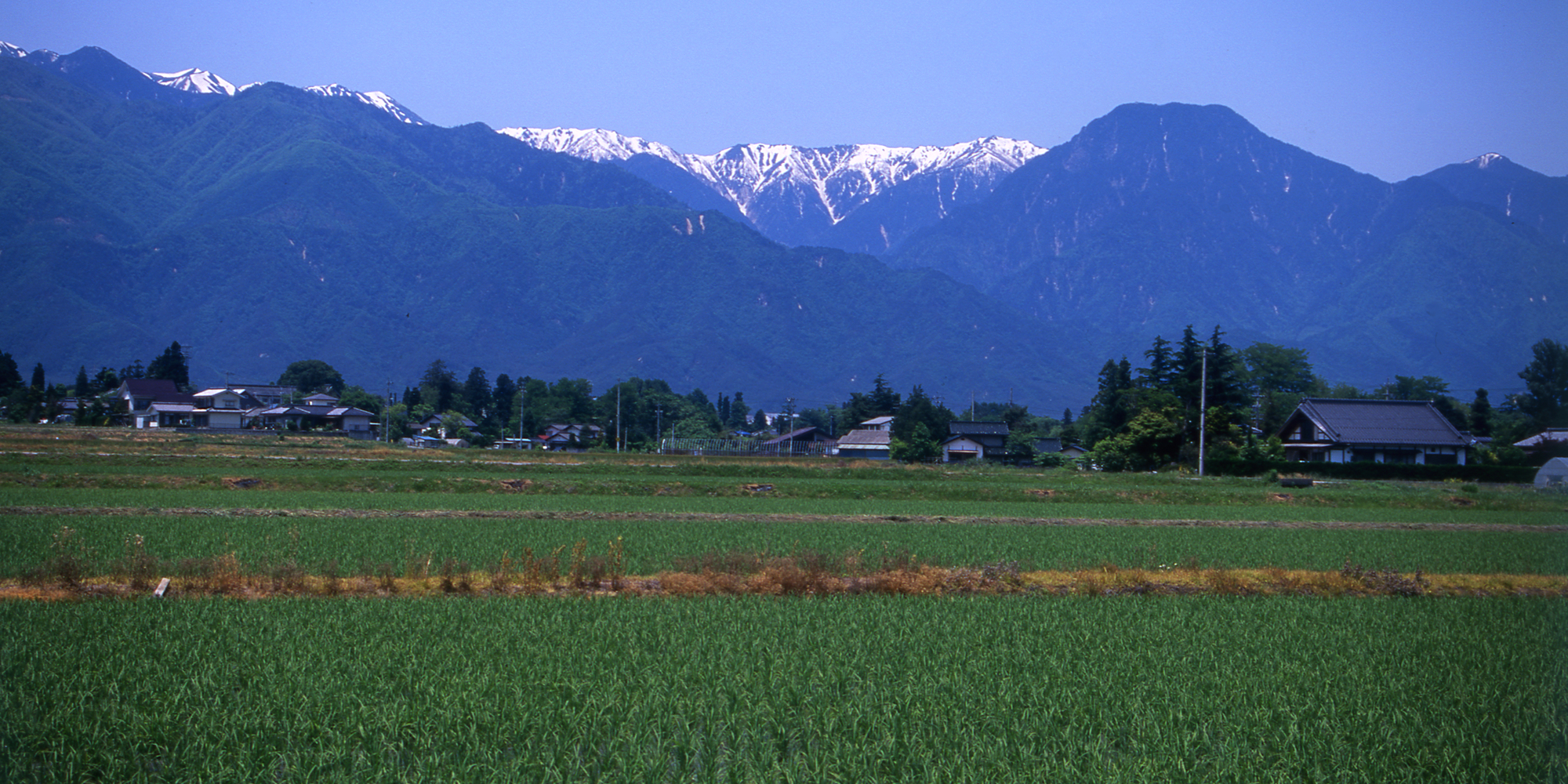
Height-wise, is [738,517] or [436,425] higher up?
[436,425]

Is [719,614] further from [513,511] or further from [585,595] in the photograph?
[513,511]

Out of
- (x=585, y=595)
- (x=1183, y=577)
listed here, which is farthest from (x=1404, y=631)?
(x=585, y=595)

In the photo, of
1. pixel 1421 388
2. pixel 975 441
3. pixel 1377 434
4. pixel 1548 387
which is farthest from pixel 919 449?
pixel 1548 387

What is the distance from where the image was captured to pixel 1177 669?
35.9ft

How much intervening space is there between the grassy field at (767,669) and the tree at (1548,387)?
53.9 inches

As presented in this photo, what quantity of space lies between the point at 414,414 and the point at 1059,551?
132 m

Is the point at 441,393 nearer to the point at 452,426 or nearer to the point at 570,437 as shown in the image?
the point at 452,426

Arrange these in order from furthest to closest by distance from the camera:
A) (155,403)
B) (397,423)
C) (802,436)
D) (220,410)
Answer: (802,436) < (397,423) < (220,410) < (155,403)

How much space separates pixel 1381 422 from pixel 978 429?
45436 millimetres

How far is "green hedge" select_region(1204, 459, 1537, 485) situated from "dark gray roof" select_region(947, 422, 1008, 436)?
43387 mm

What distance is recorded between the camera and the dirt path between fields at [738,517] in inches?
1063

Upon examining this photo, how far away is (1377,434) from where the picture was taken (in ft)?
223

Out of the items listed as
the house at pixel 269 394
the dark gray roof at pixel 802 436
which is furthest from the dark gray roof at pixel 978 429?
the house at pixel 269 394

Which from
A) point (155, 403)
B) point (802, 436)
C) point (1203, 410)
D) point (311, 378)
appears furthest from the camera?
point (311, 378)
